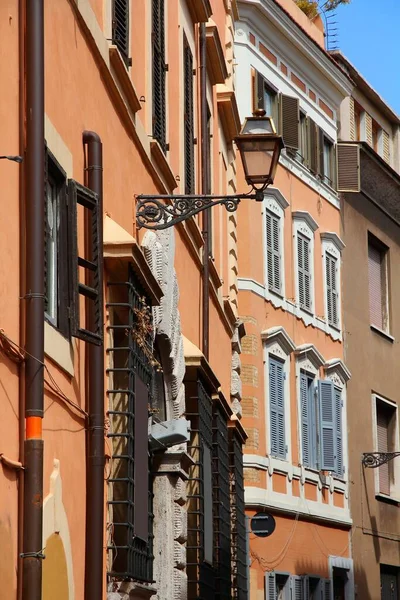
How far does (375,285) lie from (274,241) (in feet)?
21.8

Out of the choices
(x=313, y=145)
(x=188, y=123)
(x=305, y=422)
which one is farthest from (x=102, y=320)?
(x=313, y=145)

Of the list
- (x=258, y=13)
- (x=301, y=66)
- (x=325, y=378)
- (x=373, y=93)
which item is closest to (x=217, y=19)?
(x=258, y=13)

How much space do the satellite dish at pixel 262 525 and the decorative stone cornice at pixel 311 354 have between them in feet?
17.4

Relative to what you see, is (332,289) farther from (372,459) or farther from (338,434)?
(372,459)

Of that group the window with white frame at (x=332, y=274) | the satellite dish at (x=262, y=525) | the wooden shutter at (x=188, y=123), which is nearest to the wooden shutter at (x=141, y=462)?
the wooden shutter at (x=188, y=123)

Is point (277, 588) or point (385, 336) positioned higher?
point (385, 336)

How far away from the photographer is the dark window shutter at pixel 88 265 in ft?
29.0

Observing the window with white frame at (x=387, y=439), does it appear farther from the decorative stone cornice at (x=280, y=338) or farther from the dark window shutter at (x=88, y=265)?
the dark window shutter at (x=88, y=265)

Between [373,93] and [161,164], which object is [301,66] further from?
[161,164]

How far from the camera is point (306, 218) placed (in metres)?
28.4

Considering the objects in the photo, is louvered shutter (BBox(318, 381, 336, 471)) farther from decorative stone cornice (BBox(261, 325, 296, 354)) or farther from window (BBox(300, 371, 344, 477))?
decorative stone cornice (BBox(261, 325, 296, 354))

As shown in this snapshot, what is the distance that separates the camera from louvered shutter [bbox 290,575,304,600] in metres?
25.7

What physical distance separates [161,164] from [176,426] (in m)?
2.52

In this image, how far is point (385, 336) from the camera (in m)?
32.6
